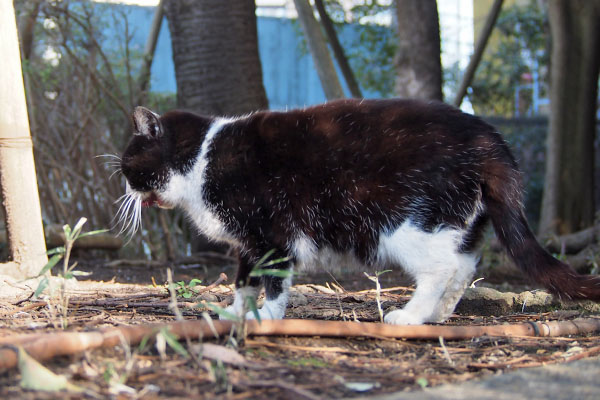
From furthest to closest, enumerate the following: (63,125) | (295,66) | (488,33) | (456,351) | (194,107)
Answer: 1. (295,66)
2. (488,33)
3. (63,125)
4. (194,107)
5. (456,351)

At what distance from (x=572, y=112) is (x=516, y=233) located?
16.8 ft

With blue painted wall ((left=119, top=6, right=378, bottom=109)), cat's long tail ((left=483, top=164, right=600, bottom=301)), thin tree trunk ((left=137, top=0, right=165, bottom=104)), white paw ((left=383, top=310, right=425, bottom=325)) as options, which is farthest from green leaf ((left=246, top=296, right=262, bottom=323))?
blue painted wall ((left=119, top=6, right=378, bottom=109))

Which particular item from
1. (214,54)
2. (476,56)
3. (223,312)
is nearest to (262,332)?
(223,312)

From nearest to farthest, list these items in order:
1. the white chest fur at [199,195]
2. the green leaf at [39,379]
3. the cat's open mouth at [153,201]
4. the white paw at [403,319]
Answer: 1. the green leaf at [39,379]
2. the white paw at [403,319]
3. the white chest fur at [199,195]
4. the cat's open mouth at [153,201]

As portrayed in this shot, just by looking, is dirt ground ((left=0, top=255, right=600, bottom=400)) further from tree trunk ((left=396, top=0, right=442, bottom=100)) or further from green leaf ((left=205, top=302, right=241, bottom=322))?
tree trunk ((left=396, top=0, right=442, bottom=100))

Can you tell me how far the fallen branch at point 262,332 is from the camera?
184 cm

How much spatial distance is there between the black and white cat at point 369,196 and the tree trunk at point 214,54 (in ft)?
8.66

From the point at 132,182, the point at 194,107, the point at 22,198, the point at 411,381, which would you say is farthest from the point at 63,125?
the point at 411,381

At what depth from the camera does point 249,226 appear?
2934mm

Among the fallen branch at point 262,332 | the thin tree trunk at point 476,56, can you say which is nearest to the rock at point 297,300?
the fallen branch at point 262,332

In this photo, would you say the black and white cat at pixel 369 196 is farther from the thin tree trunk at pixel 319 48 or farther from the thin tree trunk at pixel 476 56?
the thin tree trunk at pixel 476 56

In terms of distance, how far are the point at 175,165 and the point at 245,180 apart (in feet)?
1.40

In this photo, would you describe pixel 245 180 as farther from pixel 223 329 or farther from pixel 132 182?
pixel 223 329

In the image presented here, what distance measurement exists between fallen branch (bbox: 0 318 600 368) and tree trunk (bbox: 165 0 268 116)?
3586 mm
